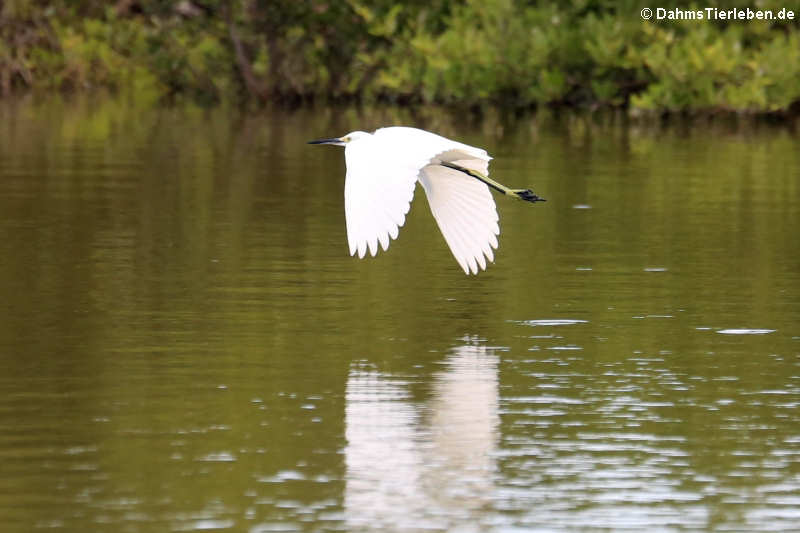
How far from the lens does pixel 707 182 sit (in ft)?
67.2

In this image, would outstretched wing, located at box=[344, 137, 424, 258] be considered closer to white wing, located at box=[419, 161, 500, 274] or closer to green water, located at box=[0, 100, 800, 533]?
green water, located at box=[0, 100, 800, 533]

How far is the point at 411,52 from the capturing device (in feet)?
120

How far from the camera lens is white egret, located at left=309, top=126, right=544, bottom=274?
9.30 m

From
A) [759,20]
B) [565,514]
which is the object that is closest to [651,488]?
[565,514]

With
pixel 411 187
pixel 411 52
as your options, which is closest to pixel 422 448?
pixel 411 187

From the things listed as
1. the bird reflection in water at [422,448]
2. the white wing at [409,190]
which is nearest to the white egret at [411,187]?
the white wing at [409,190]

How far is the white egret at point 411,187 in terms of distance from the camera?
9297 millimetres

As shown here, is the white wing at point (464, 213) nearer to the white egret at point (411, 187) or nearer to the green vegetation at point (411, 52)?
the white egret at point (411, 187)

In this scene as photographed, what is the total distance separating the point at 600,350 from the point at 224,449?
284 centimetres

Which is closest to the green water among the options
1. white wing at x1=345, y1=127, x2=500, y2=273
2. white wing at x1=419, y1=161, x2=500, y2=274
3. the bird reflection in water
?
the bird reflection in water

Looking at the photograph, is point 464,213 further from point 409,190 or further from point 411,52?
point 411,52

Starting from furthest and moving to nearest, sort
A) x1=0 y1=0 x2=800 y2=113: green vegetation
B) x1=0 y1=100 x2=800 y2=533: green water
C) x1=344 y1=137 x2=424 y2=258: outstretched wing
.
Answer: x1=0 y1=0 x2=800 y2=113: green vegetation, x1=344 y1=137 x2=424 y2=258: outstretched wing, x1=0 y1=100 x2=800 y2=533: green water

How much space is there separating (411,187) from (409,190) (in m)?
0.06

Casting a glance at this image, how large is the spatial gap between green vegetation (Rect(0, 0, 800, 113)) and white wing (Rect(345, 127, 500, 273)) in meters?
19.9
